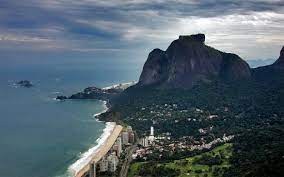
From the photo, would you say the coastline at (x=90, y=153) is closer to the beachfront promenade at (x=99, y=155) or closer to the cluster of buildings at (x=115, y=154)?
the beachfront promenade at (x=99, y=155)

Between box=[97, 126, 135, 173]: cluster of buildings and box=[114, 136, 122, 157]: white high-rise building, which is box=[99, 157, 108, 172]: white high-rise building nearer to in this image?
box=[97, 126, 135, 173]: cluster of buildings

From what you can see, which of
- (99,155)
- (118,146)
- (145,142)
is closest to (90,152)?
(99,155)

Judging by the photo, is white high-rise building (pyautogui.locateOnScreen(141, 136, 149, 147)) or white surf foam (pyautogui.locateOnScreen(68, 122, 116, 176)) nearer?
white surf foam (pyautogui.locateOnScreen(68, 122, 116, 176))

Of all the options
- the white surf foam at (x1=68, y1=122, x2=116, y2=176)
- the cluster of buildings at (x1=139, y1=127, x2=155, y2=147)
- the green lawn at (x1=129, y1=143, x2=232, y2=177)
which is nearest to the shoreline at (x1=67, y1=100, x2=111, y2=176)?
the white surf foam at (x1=68, y1=122, x2=116, y2=176)

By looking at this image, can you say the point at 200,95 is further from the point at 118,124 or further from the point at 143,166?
the point at 143,166

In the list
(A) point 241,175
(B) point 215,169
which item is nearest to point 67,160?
(B) point 215,169

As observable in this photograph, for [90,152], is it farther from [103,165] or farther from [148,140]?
[103,165]
